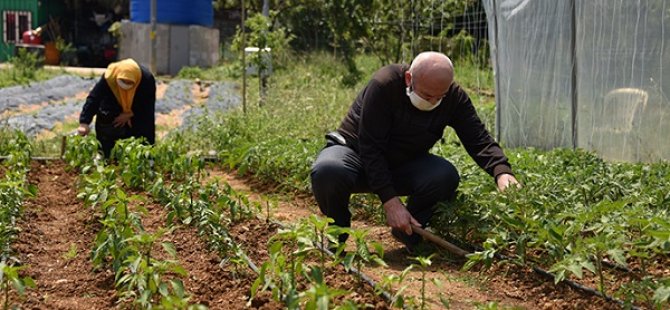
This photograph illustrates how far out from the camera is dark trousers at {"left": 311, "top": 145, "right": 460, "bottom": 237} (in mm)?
A: 4969

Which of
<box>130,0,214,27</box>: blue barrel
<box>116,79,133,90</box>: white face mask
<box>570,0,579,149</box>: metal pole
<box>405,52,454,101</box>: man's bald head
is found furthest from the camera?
<box>130,0,214,27</box>: blue barrel

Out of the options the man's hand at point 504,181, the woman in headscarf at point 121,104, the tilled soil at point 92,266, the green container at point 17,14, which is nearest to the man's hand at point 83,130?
the woman in headscarf at point 121,104

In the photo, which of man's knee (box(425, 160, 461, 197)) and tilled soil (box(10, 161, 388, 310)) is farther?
man's knee (box(425, 160, 461, 197))

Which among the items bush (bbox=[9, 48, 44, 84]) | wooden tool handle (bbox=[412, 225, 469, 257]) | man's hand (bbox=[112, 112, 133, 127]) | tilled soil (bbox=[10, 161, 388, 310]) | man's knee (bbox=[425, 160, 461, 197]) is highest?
man's knee (bbox=[425, 160, 461, 197])

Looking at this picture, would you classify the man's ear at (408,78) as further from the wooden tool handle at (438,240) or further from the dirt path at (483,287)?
the dirt path at (483,287)

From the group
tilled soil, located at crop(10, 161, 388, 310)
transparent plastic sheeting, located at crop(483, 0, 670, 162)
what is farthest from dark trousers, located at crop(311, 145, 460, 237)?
transparent plastic sheeting, located at crop(483, 0, 670, 162)

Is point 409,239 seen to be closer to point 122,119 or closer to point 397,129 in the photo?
point 397,129

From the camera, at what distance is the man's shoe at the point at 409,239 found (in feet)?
16.6

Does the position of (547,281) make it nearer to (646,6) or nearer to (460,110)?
(460,110)

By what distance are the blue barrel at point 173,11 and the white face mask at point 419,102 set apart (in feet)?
68.6

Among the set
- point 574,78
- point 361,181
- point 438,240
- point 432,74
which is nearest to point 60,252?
point 361,181

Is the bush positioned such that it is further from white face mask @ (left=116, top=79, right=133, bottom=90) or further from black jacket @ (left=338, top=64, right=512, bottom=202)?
black jacket @ (left=338, top=64, right=512, bottom=202)

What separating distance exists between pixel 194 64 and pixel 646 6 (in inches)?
745

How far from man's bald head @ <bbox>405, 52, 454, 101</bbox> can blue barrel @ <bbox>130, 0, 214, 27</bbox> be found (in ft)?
69.1
